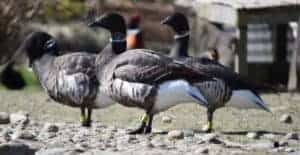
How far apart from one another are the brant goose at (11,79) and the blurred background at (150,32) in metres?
0.02

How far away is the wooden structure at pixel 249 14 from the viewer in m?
15.5

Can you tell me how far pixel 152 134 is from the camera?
10.8m

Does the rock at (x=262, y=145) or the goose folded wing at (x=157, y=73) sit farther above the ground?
the goose folded wing at (x=157, y=73)

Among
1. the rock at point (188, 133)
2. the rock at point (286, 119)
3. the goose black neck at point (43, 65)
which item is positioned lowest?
the rock at point (188, 133)

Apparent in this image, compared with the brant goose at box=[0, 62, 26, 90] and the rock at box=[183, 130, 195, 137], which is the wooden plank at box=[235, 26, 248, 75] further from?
the rock at box=[183, 130, 195, 137]

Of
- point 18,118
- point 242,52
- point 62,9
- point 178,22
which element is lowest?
point 18,118

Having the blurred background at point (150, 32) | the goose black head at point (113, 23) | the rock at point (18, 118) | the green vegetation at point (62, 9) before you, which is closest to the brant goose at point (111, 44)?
the goose black head at point (113, 23)

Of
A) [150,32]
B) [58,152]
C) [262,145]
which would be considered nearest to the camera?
[58,152]

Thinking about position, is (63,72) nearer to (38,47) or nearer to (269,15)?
(38,47)

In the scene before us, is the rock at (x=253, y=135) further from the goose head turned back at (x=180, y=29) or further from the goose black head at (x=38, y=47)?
the goose black head at (x=38, y=47)

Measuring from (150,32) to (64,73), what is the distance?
13.8m

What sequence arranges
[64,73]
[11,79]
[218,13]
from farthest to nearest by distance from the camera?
[11,79] → [218,13] → [64,73]

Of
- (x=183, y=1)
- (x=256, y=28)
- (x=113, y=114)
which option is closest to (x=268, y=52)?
(x=256, y=28)

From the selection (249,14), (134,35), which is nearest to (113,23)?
(249,14)
